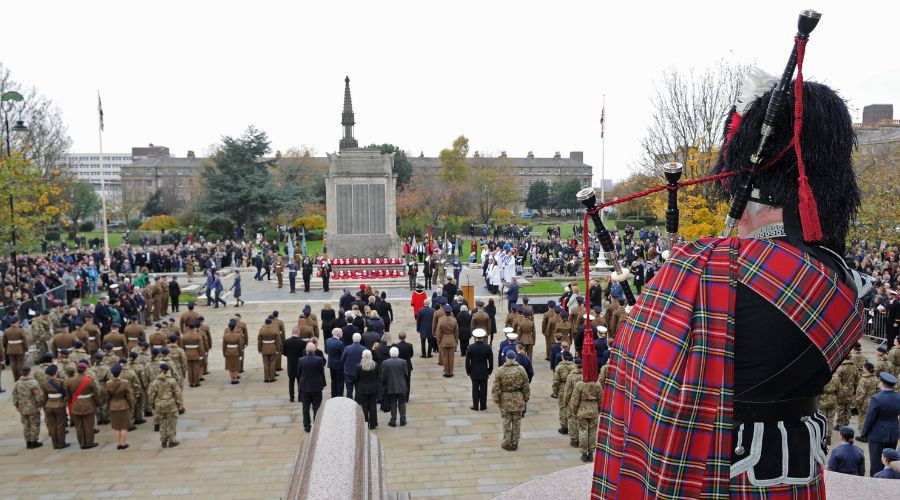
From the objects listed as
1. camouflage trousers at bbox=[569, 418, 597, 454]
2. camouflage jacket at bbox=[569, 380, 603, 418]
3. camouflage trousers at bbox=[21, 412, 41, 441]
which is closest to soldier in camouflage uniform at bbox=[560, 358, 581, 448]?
camouflage jacket at bbox=[569, 380, 603, 418]

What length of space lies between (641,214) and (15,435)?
209 ft

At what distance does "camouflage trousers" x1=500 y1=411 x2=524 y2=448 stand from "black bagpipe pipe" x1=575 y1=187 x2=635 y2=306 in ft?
27.0

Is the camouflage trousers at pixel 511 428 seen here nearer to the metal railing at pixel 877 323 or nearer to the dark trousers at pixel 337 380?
the dark trousers at pixel 337 380

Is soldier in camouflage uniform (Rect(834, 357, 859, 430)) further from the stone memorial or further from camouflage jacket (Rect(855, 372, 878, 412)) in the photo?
the stone memorial

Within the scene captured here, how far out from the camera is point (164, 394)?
1140cm

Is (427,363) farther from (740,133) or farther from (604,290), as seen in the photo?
(740,133)

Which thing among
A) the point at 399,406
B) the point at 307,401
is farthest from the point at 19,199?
the point at 399,406

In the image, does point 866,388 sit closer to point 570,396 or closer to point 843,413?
point 843,413

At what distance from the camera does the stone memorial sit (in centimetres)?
3259

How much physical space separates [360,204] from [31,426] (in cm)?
2205

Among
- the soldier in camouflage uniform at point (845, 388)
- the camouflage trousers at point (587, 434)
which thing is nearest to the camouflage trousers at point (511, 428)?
the camouflage trousers at point (587, 434)

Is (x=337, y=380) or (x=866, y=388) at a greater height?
(x=866, y=388)

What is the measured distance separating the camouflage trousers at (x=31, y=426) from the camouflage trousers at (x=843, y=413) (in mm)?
13667

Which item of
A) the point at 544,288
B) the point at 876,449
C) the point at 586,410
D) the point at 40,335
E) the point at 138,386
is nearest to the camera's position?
the point at 876,449
